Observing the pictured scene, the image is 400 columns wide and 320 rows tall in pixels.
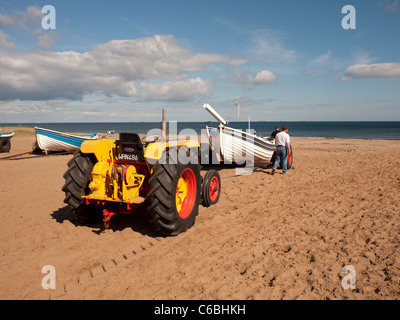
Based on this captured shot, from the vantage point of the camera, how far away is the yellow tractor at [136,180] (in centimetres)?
356

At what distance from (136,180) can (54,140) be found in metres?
11.6

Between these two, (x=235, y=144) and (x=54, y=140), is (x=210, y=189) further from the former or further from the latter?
(x=54, y=140)

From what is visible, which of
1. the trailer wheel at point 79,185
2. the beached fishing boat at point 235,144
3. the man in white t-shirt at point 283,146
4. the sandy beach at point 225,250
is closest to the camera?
the sandy beach at point 225,250

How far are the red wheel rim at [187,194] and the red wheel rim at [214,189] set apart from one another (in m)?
0.96

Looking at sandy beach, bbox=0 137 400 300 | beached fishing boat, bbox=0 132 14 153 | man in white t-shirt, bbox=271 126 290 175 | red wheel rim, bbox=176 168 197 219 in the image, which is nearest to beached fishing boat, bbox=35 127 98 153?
beached fishing boat, bbox=0 132 14 153

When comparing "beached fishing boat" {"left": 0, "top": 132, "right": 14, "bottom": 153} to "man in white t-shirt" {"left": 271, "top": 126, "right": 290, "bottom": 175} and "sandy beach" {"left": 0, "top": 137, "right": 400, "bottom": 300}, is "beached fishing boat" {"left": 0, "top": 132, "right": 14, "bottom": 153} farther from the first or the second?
"man in white t-shirt" {"left": 271, "top": 126, "right": 290, "bottom": 175}

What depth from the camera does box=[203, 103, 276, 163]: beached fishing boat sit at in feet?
25.7

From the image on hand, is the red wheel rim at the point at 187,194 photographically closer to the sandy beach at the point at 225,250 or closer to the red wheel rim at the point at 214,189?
the sandy beach at the point at 225,250

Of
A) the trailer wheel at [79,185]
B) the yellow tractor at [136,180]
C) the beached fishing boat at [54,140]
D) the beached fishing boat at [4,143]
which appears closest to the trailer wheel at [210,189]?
the yellow tractor at [136,180]

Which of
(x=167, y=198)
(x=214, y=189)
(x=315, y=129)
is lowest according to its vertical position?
(x=214, y=189)

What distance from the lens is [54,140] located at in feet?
44.3

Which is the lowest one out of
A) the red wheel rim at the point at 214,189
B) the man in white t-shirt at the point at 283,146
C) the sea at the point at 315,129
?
the red wheel rim at the point at 214,189

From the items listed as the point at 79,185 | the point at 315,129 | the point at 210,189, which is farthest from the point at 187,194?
the point at 315,129

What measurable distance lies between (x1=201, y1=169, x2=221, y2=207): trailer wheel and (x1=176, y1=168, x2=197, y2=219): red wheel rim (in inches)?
25.2
